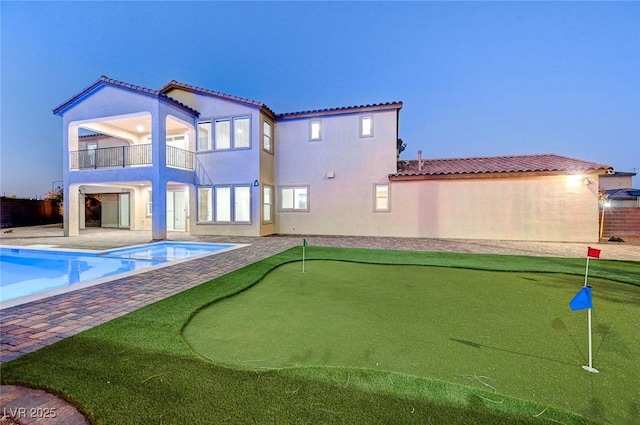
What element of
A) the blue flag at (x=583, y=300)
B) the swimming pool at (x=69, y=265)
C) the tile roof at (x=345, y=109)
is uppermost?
the tile roof at (x=345, y=109)

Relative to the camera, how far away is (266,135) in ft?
47.9

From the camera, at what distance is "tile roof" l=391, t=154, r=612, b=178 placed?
12211 millimetres

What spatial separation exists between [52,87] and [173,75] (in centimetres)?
1920

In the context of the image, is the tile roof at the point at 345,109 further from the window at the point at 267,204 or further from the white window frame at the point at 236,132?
the window at the point at 267,204

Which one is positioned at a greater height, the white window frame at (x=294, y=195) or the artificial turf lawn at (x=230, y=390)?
the white window frame at (x=294, y=195)

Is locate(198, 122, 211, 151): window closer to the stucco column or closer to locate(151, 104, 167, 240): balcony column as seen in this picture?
locate(151, 104, 167, 240): balcony column

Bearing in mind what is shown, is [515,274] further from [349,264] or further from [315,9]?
[315,9]

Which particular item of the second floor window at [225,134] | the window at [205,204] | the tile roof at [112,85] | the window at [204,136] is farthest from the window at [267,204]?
the tile roof at [112,85]

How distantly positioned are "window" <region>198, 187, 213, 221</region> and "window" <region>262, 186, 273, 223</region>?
2.92 meters

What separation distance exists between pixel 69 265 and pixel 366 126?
13.1m

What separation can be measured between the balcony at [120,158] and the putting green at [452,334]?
1143 centimetres

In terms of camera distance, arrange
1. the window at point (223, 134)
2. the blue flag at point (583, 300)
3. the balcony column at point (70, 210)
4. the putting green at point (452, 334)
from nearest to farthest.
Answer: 1. the putting green at point (452, 334)
2. the blue flag at point (583, 300)
3. the balcony column at point (70, 210)
4. the window at point (223, 134)

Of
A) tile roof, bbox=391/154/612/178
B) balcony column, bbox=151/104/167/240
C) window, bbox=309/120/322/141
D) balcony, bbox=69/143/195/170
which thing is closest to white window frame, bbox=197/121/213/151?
balcony, bbox=69/143/195/170

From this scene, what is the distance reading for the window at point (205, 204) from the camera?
1451 cm
